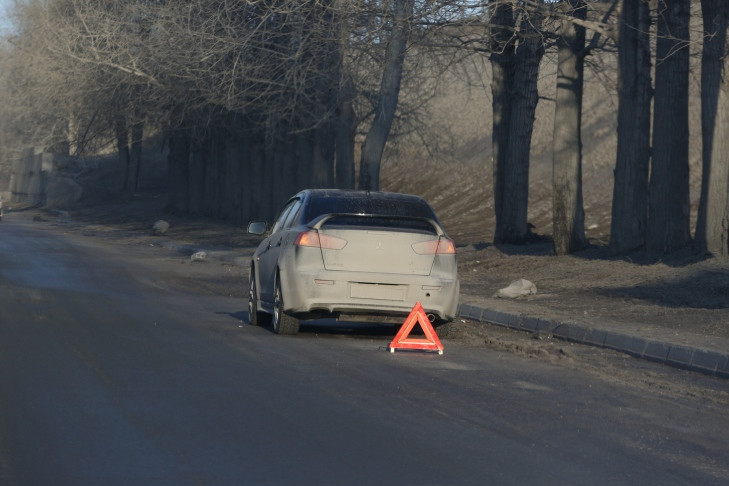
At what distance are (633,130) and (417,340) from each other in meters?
10.7

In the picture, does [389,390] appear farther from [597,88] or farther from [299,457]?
[597,88]

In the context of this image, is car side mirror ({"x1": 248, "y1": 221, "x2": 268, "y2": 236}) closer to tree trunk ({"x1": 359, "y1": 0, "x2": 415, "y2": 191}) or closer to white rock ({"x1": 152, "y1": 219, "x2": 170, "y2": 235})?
tree trunk ({"x1": 359, "y1": 0, "x2": 415, "y2": 191})

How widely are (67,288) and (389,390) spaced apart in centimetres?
987

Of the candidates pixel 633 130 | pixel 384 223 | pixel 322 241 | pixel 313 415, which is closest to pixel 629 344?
pixel 384 223

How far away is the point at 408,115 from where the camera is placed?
35.5 m

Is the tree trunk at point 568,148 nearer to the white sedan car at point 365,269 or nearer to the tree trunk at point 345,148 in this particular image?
the tree trunk at point 345,148

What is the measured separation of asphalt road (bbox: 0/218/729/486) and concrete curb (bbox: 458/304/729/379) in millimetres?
1285

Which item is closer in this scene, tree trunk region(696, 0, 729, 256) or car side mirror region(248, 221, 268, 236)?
car side mirror region(248, 221, 268, 236)

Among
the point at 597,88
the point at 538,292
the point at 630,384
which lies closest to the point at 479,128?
the point at 597,88

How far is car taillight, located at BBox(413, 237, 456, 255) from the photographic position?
12.2m

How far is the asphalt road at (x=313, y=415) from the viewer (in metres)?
6.18

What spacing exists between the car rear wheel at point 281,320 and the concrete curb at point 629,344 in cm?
318

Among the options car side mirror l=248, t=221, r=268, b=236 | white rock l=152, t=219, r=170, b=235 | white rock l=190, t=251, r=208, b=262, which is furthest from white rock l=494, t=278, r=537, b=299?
white rock l=152, t=219, r=170, b=235

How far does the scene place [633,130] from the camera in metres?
20.8
